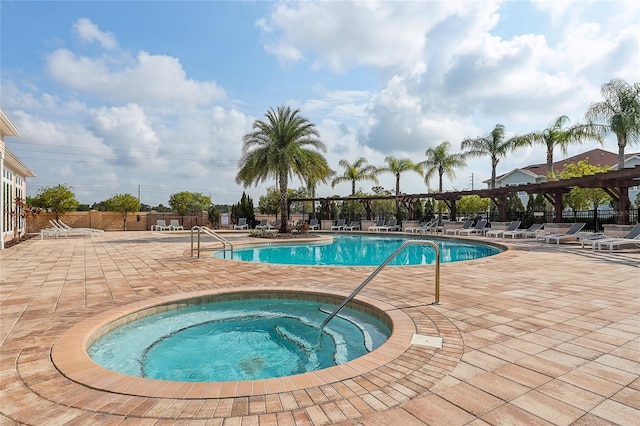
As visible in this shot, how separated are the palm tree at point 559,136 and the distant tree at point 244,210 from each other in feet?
71.2

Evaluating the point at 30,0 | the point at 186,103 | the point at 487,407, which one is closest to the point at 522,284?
the point at 487,407

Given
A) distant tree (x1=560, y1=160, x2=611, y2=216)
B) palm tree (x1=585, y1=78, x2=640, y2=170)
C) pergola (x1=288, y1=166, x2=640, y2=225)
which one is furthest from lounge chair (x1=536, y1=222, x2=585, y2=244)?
distant tree (x1=560, y1=160, x2=611, y2=216)

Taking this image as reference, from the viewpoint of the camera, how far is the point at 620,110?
731 inches

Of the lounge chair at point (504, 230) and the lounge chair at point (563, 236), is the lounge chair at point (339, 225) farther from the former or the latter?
the lounge chair at point (563, 236)

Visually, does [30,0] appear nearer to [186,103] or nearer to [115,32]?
[115,32]

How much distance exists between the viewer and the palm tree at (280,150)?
63.1 ft

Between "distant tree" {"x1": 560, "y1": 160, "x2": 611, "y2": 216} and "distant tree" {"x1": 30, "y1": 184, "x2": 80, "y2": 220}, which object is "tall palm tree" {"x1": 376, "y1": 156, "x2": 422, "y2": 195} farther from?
"distant tree" {"x1": 30, "y1": 184, "x2": 80, "y2": 220}

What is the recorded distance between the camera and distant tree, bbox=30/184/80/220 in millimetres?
26219

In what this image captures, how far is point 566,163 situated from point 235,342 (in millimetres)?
46431

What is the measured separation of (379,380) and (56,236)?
2198 centimetres

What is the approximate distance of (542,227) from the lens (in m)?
19.6

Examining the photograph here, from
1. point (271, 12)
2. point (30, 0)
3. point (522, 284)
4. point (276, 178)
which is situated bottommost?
point (522, 284)

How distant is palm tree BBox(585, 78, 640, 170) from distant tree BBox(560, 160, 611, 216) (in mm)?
5544

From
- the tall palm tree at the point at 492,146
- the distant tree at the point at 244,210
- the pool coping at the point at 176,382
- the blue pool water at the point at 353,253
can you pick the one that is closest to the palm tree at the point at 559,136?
the tall palm tree at the point at 492,146
